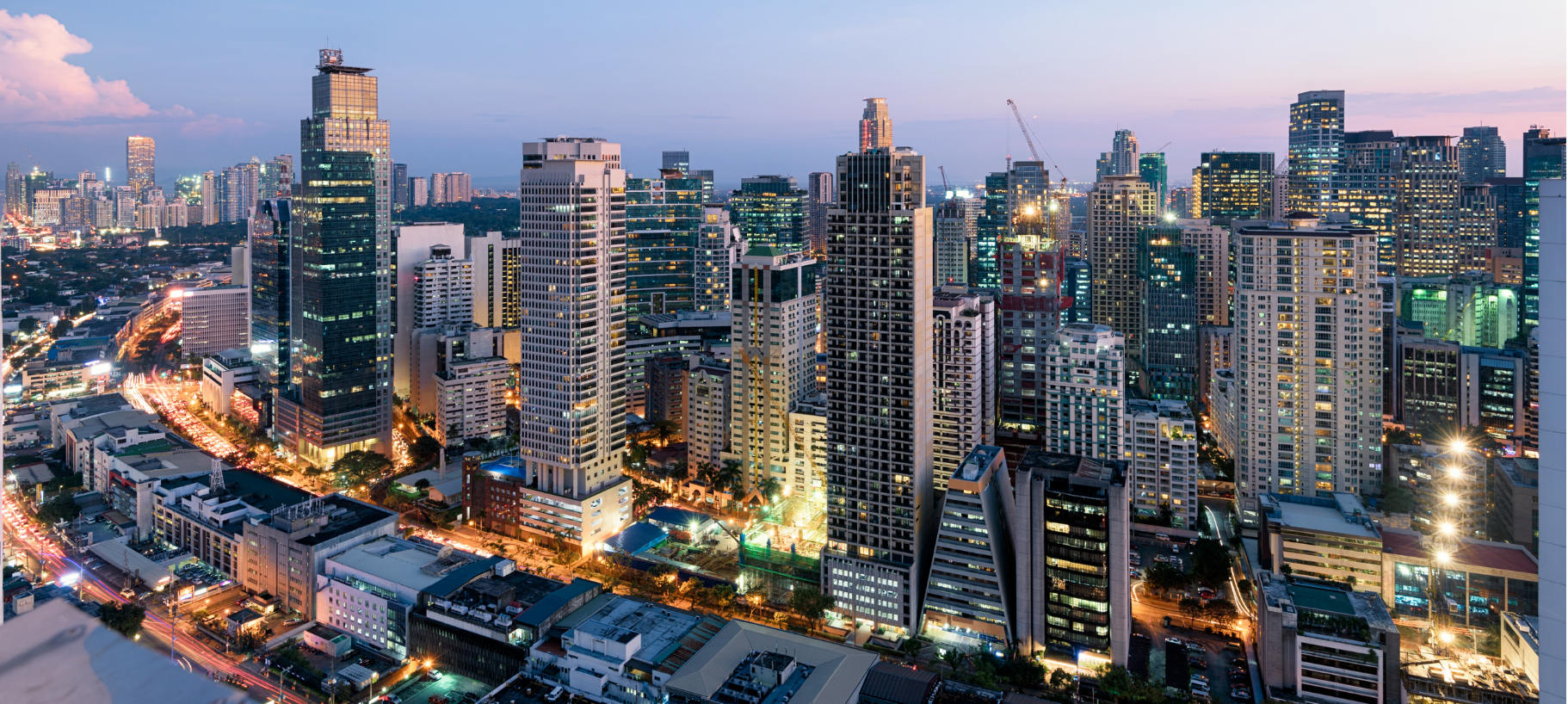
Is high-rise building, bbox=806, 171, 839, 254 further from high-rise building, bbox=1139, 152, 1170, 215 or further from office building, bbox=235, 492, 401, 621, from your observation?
office building, bbox=235, 492, 401, 621

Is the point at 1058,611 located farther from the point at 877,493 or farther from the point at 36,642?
the point at 36,642

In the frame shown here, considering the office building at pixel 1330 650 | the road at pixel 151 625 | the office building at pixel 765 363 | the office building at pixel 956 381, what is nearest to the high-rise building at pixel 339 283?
the road at pixel 151 625

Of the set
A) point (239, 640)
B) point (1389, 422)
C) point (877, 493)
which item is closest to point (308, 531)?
point (239, 640)

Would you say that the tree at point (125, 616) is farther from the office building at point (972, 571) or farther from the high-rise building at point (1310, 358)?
the high-rise building at point (1310, 358)

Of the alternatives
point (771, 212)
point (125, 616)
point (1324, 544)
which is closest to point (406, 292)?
point (125, 616)

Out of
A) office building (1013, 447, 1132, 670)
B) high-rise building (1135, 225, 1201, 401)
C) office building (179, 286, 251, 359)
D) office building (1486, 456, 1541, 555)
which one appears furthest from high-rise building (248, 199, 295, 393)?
office building (1486, 456, 1541, 555)

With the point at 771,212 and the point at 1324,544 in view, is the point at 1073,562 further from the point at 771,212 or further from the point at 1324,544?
the point at 771,212
